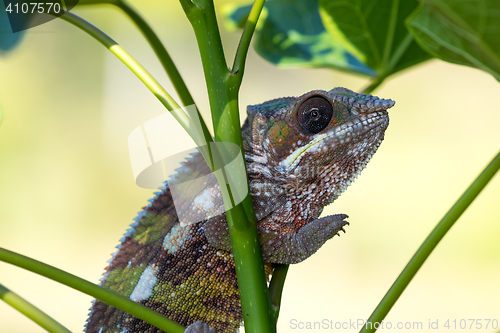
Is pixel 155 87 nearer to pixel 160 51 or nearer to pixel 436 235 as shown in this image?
pixel 160 51

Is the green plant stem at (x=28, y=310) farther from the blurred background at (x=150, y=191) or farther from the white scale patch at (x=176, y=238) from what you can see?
the blurred background at (x=150, y=191)

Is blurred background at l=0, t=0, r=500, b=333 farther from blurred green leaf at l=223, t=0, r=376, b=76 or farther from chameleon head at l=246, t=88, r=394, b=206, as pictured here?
chameleon head at l=246, t=88, r=394, b=206

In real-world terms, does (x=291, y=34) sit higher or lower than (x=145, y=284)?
higher

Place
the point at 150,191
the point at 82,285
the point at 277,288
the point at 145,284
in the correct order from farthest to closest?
the point at 150,191, the point at 145,284, the point at 277,288, the point at 82,285

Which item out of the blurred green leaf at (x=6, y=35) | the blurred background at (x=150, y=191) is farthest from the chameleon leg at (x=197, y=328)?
the blurred background at (x=150, y=191)

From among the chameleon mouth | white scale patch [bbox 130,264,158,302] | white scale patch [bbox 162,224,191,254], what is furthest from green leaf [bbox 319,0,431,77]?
white scale patch [bbox 130,264,158,302]

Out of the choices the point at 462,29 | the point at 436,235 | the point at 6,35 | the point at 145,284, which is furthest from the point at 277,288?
the point at 6,35
